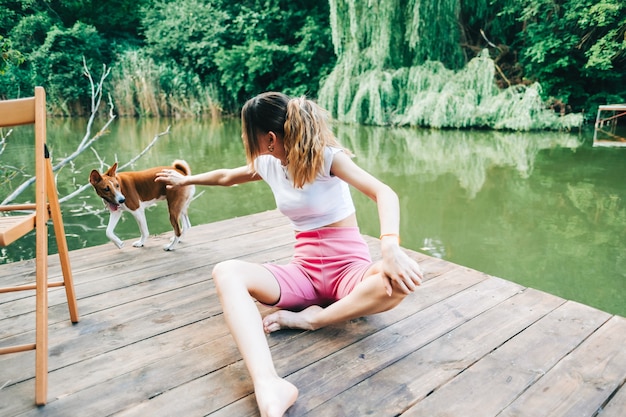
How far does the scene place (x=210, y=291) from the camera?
185 cm

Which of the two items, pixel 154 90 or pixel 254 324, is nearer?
pixel 254 324

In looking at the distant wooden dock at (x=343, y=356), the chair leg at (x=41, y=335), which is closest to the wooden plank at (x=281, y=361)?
the distant wooden dock at (x=343, y=356)

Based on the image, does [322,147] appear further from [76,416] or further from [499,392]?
[76,416]

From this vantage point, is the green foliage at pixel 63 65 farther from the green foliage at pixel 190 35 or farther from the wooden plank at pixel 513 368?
the wooden plank at pixel 513 368

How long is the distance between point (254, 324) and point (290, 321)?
296 millimetres

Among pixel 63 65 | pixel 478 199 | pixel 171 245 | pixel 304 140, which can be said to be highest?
pixel 63 65

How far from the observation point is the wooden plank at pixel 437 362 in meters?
1.17

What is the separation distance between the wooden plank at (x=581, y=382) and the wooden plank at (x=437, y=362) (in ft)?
0.60

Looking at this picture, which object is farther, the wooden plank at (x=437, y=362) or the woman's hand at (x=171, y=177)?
the woman's hand at (x=171, y=177)

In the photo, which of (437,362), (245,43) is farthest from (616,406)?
(245,43)

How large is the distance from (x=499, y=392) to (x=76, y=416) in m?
1.12

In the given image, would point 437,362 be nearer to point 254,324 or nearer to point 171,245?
point 254,324

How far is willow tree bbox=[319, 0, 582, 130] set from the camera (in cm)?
905

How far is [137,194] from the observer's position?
2217 millimetres
